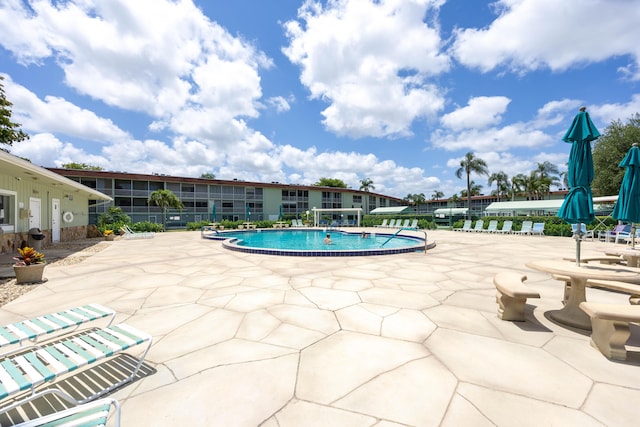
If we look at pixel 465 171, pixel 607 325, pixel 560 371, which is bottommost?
pixel 560 371

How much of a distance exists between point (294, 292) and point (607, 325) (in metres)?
4.31

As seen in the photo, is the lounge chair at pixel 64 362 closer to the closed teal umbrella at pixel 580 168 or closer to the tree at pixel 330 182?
the closed teal umbrella at pixel 580 168

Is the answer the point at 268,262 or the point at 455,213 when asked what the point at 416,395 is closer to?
the point at 268,262

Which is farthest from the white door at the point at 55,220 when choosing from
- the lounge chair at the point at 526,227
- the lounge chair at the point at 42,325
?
the lounge chair at the point at 526,227

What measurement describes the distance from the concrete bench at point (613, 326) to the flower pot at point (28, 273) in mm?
9838

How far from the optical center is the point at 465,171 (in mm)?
38062

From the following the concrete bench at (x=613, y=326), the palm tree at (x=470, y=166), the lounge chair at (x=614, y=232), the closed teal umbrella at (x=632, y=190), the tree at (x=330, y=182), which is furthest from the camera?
the tree at (x=330, y=182)

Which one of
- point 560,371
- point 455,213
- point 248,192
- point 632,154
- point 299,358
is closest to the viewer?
point 560,371

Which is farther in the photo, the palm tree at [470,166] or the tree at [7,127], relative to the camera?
the palm tree at [470,166]

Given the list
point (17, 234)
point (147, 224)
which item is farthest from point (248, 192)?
point (17, 234)

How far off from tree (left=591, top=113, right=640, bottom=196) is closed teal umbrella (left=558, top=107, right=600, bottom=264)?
2579 centimetres

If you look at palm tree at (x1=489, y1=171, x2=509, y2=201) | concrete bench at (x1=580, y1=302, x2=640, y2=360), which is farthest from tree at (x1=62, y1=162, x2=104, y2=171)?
palm tree at (x1=489, y1=171, x2=509, y2=201)

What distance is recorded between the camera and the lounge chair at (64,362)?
193 cm

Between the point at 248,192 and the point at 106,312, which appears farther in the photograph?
the point at 248,192
